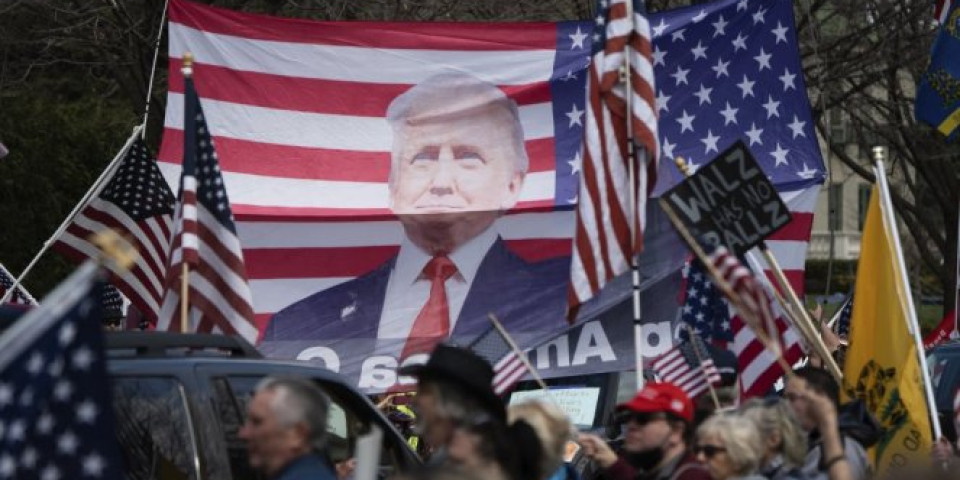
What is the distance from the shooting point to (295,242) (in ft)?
38.2

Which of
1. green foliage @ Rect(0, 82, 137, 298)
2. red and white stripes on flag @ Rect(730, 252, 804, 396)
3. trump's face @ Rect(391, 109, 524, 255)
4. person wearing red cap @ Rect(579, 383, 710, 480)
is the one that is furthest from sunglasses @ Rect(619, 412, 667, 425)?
green foliage @ Rect(0, 82, 137, 298)

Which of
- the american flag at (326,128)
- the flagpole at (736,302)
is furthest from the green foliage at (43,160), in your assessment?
the flagpole at (736,302)

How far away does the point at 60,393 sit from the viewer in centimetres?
437

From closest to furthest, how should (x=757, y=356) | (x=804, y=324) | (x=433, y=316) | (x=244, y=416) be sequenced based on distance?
(x=244, y=416) → (x=804, y=324) → (x=757, y=356) → (x=433, y=316)

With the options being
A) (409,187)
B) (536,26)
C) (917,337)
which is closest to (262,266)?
(409,187)

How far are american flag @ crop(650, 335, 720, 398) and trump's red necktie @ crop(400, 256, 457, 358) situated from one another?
6.31 feet

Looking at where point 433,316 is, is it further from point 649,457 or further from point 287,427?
point 287,427

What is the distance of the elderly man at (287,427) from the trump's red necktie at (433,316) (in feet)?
18.4

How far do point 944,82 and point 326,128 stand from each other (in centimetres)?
493

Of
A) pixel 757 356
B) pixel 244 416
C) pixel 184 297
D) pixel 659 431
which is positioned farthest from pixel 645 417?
pixel 757 356

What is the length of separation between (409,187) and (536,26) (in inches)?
56.1

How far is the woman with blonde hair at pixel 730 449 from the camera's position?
21.6 ft

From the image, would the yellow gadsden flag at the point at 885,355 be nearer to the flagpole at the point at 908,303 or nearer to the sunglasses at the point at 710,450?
the flagpole at the point at 908,303

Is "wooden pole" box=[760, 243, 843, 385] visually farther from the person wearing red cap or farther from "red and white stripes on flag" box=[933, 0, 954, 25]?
"red and white stripes on flag" box=[933, 0, 954, 25]
